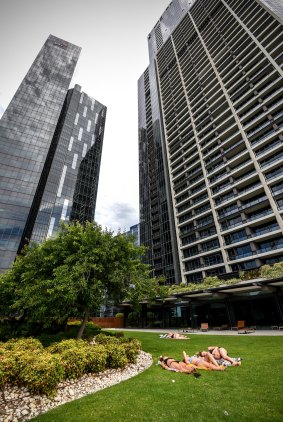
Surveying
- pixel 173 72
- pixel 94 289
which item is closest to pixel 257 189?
pixel 94 289

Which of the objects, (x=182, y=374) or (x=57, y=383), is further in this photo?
(x=182, y=374)

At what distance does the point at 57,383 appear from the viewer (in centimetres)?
710

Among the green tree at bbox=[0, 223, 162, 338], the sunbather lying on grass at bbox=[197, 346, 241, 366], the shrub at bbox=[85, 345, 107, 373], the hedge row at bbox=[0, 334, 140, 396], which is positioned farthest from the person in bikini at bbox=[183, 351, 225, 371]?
the green tree at bbox=[0, 223, 162, 338]

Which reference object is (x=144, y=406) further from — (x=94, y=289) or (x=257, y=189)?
(x=257, y=189)

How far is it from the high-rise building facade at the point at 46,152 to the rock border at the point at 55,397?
160 feet

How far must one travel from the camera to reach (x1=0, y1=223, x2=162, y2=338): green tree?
43.4 feet

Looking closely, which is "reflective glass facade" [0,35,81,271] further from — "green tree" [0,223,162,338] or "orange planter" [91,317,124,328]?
"green tree" [0,223,162,338]

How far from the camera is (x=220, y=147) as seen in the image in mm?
51906

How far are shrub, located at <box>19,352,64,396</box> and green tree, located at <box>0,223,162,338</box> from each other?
17.6 feet

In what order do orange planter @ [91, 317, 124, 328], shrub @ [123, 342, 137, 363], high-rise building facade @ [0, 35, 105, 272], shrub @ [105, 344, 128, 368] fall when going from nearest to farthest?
shrub @ [105, 344, 128, 368]
shrub @ [123, 342, 137, 363]
orange planter @ [91, 317, 124, 328]
high-rise building facade @ [0, 35, 105, 272]

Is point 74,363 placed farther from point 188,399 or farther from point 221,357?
point 221,357

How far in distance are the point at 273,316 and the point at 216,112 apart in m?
52.1

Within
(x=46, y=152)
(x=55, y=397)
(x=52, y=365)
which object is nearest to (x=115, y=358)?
(x=55, y=397)

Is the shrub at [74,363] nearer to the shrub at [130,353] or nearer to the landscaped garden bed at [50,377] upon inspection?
the landscaped garden bed at [50,377]
